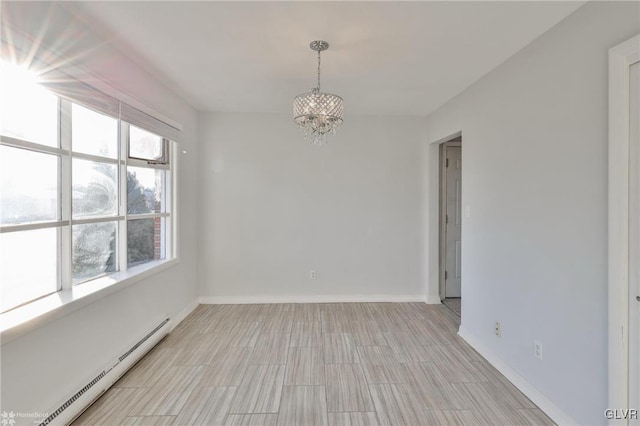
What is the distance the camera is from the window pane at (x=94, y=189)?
200 centimetres

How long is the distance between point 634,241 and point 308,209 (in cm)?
305

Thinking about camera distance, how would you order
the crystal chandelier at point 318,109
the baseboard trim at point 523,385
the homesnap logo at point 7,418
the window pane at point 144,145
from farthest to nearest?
the window pane at point 144,145 → the crystal chandelier at point 318,109 → the baseboard trim at point 523,385 → the homesnap logo at point 7,418

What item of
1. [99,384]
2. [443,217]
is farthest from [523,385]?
[99,384]

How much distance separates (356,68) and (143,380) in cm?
306

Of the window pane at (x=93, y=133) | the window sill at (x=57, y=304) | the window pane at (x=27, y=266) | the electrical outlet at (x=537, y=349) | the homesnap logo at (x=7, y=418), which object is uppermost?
the window pane at (x=93, y=133)

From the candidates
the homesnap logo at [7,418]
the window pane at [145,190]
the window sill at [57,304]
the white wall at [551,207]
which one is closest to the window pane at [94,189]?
the window pane at [145,190]

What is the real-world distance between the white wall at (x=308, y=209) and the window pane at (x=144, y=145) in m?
0.85

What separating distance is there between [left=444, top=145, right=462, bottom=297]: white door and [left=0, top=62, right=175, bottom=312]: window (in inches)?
143

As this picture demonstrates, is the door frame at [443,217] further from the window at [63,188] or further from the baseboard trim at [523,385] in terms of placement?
the window at [63,188]

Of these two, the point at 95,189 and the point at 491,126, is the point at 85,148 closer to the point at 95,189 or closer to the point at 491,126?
the point at 95,189

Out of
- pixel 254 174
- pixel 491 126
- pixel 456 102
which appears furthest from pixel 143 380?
pixel 456 102

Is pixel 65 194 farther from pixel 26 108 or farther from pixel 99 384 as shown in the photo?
pixel 99 384

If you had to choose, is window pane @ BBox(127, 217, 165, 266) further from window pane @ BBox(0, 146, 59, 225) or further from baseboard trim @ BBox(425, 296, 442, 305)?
baseboard trim @ BBox(425, 296, 442, 305)

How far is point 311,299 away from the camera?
3.96 metres
